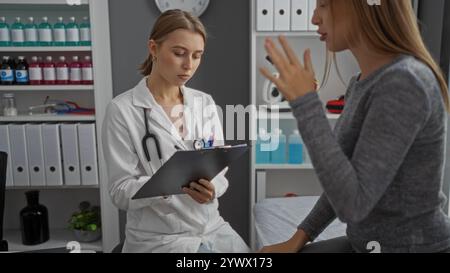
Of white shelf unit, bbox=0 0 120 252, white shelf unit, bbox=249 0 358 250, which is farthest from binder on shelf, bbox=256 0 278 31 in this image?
white shelf unit, bbox=0 0 120 252

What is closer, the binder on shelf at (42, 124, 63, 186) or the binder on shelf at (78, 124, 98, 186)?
the binder on shelf at (78, 124, 98, 186)

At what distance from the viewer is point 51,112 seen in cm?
85

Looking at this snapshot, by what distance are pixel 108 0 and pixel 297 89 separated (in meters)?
0.51

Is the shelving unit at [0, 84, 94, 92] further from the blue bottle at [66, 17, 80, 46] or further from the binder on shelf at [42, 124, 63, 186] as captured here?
the binder on shelf at [42, 124, 63, 186]

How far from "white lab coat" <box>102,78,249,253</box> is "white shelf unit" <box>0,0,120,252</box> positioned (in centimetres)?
7

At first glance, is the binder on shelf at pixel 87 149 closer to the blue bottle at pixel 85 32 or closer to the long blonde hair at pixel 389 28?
the blue bottle at pixel 85 32

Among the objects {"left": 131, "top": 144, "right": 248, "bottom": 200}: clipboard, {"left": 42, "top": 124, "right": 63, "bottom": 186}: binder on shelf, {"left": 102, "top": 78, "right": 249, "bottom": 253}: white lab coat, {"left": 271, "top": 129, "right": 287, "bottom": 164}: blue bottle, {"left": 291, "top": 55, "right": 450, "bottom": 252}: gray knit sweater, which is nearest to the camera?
{"left": 291, "top": 55, "right": 450, "bottom": 252}: gray knit sweater

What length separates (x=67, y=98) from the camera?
877mm

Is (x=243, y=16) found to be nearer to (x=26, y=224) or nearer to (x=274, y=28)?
(x=274, y=28)

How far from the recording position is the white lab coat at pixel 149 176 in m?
0.67

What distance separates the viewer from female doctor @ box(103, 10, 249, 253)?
647 mm

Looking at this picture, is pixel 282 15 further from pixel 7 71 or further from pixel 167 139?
pixel 7 71

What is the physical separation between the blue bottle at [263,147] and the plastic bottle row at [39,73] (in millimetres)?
406

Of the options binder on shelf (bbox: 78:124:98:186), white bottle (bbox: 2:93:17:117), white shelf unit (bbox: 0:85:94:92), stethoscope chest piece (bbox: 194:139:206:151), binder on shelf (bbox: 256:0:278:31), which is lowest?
binder on shelf (bbox: 78:124:98:186)
